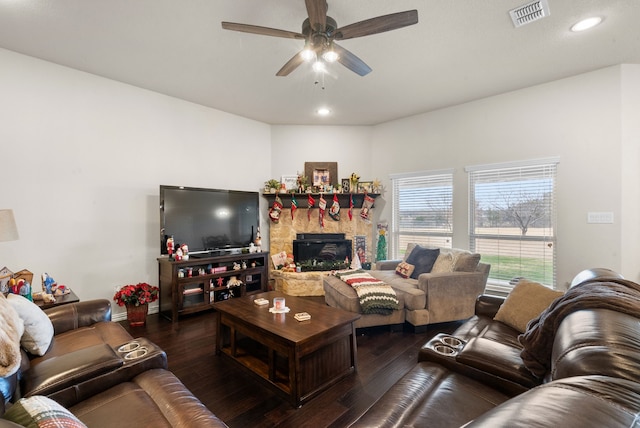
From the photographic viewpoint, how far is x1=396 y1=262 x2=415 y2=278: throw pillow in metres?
3.71

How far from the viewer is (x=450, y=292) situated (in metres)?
3.19

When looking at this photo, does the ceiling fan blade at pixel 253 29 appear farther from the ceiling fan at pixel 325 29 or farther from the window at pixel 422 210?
the window at pixel 422 210

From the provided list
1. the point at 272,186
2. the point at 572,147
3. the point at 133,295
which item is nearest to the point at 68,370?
the point at 133,295

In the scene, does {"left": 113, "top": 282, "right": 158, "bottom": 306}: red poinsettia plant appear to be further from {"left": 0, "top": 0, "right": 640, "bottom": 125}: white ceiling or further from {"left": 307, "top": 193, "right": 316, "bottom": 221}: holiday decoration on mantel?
{"left": 307, "top": 193, "right": 316, "bottom": 221}: holiday decoration on mantel

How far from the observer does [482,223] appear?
13.4 feet

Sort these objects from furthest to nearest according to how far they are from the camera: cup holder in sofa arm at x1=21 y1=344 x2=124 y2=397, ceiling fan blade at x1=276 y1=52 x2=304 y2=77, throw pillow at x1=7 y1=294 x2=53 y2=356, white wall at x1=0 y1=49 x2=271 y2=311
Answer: white wall at x1=0 y1=49 x2=271 y2=311 → ceiling fan blade at x1=276 y1=52 x2=304 y2=77 → throw pillow at x1=7 y1=294 x2=53 y2=356 → cup holder in sofa arm at x1=21 y1=344 x2=124 y2=397

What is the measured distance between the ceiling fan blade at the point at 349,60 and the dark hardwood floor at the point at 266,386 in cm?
258

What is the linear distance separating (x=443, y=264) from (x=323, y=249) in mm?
2077

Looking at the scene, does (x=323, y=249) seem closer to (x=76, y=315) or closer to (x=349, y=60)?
(x=349, y=60)

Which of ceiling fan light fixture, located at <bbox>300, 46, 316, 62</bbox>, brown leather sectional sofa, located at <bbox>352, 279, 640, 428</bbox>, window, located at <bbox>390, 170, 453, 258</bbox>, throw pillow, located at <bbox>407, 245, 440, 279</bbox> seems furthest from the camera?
window, located at <bbox>390, 170, 453, 258</bbox>

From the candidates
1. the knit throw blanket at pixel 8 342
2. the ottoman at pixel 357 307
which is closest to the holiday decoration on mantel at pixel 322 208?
the ottoman at pixel 357 307

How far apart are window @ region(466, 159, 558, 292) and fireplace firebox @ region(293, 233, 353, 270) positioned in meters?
1.99

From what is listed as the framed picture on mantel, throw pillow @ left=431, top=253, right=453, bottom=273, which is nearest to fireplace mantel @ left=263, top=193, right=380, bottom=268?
the framed picture on mantel

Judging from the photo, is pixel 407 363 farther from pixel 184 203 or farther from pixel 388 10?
pixel 184 203
